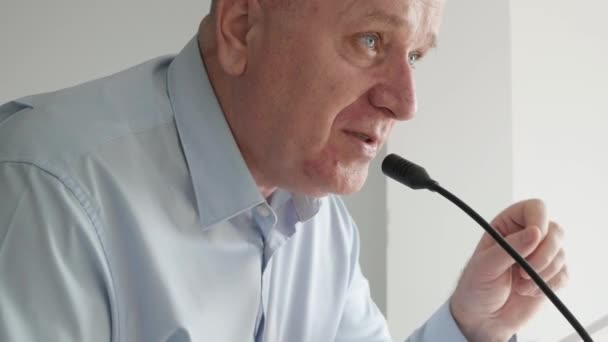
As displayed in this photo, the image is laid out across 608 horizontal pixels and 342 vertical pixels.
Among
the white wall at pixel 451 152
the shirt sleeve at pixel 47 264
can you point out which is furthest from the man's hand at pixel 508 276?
the white wall at pixel 451 152

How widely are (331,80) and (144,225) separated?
29 centimetres

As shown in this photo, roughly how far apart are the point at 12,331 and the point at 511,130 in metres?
1.46

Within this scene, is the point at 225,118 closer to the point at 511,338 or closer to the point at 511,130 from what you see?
the point at 511,338

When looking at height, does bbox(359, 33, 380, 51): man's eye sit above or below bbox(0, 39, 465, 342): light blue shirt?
above

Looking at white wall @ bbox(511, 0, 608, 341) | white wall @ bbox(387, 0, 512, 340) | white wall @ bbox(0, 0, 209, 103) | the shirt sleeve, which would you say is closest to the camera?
the shirt sleeve

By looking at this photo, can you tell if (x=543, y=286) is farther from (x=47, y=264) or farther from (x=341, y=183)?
(x=47, y=264)

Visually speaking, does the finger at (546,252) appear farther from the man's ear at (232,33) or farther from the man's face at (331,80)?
the man's ear at (232,33)

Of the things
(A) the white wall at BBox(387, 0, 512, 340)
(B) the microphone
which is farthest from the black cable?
(A) the white wall at BBox(387, 0, 512, 340)

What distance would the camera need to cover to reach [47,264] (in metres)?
0.80

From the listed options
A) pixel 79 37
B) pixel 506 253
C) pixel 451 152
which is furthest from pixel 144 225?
pixel 451 152

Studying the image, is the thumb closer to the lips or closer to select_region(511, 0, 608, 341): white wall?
the lips

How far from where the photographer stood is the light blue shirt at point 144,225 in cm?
80

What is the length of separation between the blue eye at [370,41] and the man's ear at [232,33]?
0.49 ft

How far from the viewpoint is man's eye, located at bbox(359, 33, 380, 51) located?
96 cm
